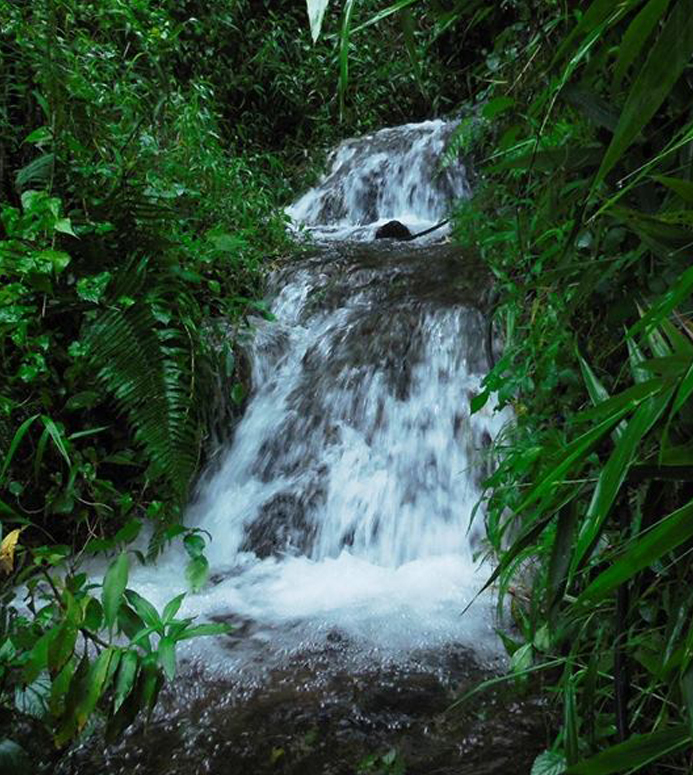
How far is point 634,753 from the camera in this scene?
2.74 ft

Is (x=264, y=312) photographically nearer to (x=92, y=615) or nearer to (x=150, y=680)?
(x=92, y=615)

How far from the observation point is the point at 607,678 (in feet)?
4.58

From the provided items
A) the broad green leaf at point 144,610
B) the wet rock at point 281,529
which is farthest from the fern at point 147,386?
the broad green leaf at point 144,610

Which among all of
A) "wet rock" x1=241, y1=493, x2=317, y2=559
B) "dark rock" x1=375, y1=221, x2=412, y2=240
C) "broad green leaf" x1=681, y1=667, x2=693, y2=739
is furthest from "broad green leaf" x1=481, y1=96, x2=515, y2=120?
"dark rock" x1=375, y1=221, x2=412, y2=240

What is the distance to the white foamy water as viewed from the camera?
2463 mm

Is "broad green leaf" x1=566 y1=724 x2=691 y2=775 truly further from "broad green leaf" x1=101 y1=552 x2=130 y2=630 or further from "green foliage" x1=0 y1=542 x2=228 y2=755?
"broad green leaf" x1=101 y1=552 x2=130 y2=630

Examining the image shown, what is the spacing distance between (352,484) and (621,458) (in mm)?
2356

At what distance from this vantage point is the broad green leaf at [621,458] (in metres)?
0.76

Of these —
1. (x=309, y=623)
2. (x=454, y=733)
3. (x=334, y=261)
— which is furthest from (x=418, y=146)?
(x=454, y=733)

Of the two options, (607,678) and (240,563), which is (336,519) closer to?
(240,563)

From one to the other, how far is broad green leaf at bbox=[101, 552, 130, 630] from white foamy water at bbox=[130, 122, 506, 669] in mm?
1029

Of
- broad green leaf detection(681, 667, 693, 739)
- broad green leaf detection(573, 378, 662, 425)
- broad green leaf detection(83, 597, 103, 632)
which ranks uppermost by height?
broad green leaf detection(573, 378, 662, 425)

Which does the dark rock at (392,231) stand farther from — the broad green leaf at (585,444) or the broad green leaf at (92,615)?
the broad green leaf at (585,444)

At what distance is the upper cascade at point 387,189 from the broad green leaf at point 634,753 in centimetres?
550
